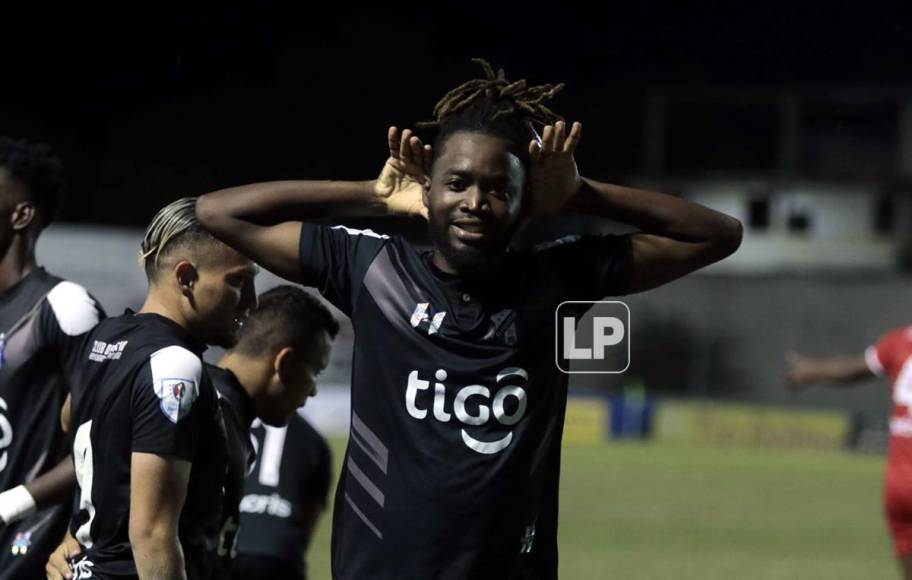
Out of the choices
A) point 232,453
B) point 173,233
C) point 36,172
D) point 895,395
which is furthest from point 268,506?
point 895,395

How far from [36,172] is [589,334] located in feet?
8.21

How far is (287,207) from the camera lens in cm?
366

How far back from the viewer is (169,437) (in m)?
3.75

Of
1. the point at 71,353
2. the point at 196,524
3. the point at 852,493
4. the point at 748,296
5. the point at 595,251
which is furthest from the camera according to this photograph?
the point at 748,296

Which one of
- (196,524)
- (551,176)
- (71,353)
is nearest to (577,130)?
(551,176)

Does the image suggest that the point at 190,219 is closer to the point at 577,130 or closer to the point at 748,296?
the point at 577,130

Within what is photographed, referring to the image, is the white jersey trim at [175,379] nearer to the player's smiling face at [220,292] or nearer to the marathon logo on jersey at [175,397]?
the marathon logo on jersey at [175,397]

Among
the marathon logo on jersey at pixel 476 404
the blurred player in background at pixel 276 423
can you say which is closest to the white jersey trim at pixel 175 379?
the blurred player in background at pixel 276 423

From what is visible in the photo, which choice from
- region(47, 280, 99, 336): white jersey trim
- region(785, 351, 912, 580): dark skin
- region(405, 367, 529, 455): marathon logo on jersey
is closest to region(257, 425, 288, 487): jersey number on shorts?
region(47, 280, 99, 336): white jersey trim

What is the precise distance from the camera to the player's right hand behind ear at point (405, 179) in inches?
140

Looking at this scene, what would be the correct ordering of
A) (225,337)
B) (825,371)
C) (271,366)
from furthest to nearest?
1. (825,371)
2. (271,366)
3. (225,337)

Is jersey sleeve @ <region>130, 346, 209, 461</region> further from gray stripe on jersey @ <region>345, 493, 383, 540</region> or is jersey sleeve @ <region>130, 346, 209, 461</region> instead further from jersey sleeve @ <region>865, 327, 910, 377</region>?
jersey sleeve @ <region>865, 327, 910, 377</region>

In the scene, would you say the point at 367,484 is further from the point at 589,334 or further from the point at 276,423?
the point at 276,423

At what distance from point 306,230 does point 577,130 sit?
2.40 ft
